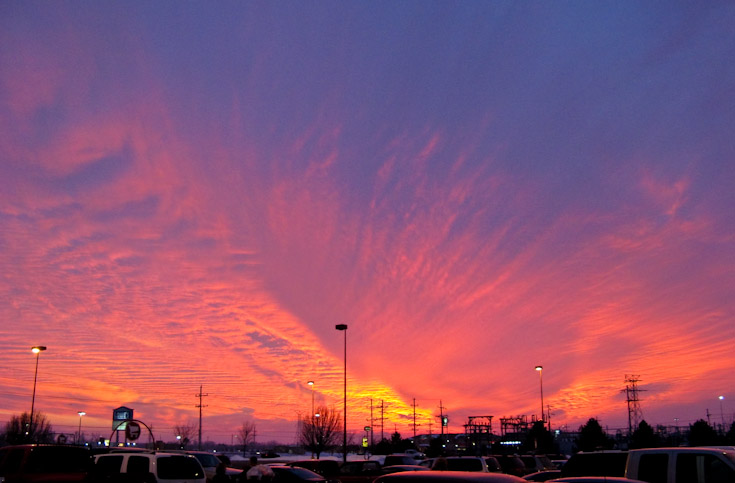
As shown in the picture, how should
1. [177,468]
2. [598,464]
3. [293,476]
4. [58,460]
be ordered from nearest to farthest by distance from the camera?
1. [598,464]
2. [58,460]
3. [177,468]
4. [293,476]

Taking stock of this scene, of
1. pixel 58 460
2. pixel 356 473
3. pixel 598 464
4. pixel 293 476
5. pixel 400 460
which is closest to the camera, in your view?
pixel 598 464

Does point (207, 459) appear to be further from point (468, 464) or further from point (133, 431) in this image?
point (468, 464)

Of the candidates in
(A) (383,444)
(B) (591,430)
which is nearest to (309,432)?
(A) (383,444)

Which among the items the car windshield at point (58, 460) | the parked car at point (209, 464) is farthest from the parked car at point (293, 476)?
the parked car at point (209, 464)

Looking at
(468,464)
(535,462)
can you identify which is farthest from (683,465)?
(535,462)

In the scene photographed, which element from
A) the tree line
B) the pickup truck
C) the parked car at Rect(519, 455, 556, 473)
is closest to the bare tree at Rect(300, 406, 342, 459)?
the tree line

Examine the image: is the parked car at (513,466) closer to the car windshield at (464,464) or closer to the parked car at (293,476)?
the car windshield at (464,464)

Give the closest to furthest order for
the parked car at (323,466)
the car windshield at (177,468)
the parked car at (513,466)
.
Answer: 1. the car windshield at (177,468)
2. the parked car at (323,466)
3. the parked car at (513,466)

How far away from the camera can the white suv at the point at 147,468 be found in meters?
16.5

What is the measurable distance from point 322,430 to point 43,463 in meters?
67.0

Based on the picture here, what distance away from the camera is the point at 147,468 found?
16766mm

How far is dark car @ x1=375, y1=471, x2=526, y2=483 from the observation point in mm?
7871

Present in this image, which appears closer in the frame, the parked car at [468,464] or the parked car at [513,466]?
the parked car at [468,464]

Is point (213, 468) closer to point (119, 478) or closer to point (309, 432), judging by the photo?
point (119, 478)
